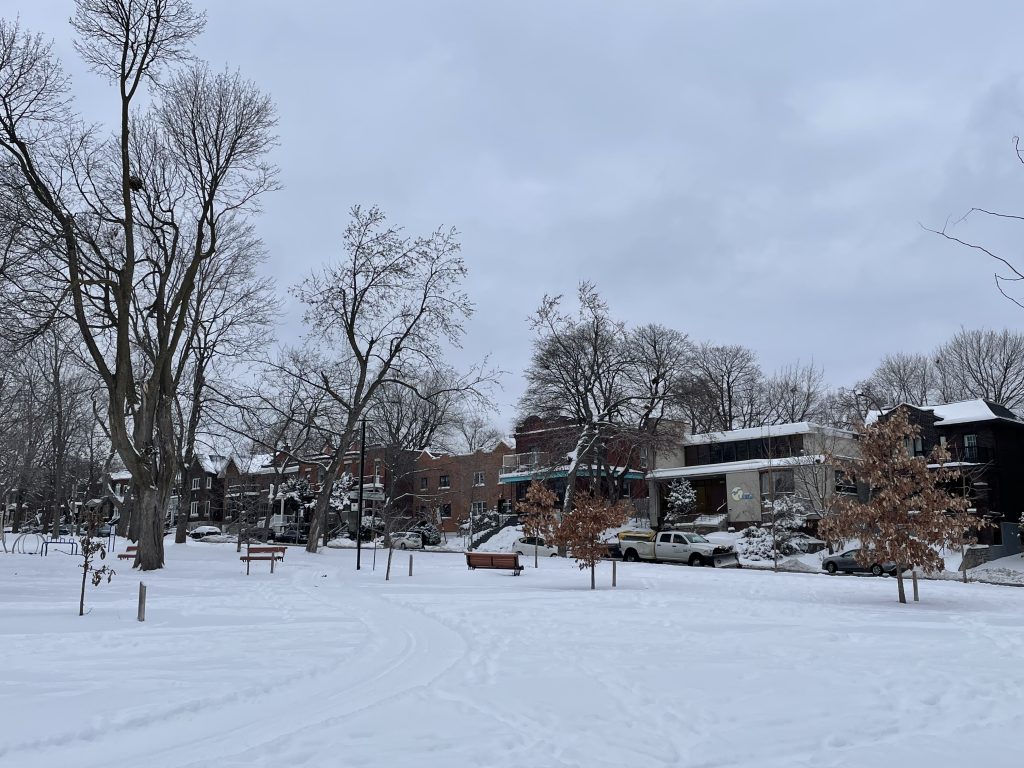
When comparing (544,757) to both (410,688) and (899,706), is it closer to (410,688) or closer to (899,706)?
(410,688)

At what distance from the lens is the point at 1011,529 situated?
145ft

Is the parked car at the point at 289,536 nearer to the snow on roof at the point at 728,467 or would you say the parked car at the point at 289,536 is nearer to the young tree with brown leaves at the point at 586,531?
the snow on roof at the point at 728,467

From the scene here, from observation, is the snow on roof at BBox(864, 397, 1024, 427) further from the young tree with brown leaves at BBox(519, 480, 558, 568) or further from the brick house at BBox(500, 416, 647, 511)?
the young tree with brown leaves at BBox(519, 480, 558, 568)

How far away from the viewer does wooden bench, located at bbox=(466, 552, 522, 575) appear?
1104 inches

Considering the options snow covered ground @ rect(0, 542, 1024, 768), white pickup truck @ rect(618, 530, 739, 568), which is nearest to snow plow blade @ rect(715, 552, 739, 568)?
white pickup truck @ rect(618, 530, 739, 568)

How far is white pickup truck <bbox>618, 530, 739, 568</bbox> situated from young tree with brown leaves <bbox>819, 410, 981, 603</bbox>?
16.5m

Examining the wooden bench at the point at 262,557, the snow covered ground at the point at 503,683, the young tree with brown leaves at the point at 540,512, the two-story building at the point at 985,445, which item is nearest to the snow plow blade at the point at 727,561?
the young tree with brown leaves at the point at 540,512

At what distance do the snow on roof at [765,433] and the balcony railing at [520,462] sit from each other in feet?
36.3

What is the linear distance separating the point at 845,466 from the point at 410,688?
14.3 m

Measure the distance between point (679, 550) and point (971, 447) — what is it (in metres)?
23.8

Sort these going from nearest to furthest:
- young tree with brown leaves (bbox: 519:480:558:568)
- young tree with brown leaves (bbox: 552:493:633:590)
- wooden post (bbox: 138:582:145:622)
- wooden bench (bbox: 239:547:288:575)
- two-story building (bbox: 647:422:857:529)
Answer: wooden post (bbox: 138:582:145:622) < young tree with brown leaves (bbox: 552:493:633:590) < young tree with brown leaves (bbox: 519:480:558:568) < wooden bench (bbox: 239:547:288:575) < two-story building (bbox: 647:422:857:529)

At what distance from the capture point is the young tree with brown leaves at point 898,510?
18.5 metres

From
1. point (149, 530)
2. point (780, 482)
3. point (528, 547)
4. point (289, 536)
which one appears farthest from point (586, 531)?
point (289, 536)

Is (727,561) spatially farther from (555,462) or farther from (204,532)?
(204,532)
